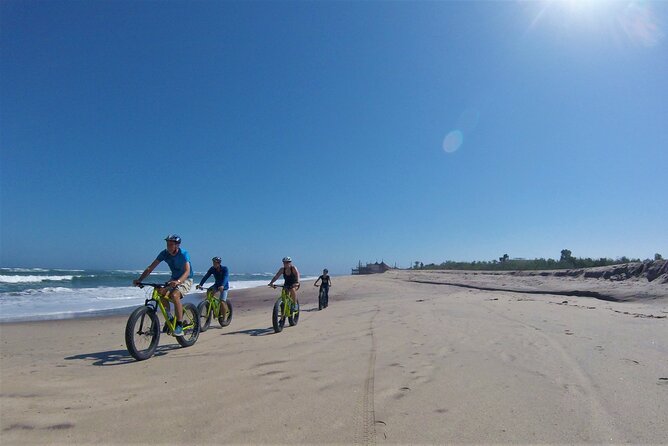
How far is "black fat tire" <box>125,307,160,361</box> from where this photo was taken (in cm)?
543

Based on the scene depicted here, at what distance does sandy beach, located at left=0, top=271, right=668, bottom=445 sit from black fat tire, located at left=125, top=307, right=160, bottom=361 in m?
0.22

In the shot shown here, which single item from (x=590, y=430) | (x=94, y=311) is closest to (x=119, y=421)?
(x=590, y=430)

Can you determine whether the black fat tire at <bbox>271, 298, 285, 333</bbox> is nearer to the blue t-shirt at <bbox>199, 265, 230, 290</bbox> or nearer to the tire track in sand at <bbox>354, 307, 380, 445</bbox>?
the blue t-shirt at <bbox>199, 265, 230, 290</bbox>

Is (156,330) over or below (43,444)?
over

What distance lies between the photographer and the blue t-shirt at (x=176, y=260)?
6.49 m

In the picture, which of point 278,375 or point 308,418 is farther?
point 278,375

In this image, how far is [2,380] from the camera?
441 centimetres

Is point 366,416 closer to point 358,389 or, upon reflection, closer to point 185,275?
point 358,389

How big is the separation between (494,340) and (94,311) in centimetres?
1518

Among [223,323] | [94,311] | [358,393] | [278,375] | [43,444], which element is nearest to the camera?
[43,444]

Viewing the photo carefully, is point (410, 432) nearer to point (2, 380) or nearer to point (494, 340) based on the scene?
point (494, 340)

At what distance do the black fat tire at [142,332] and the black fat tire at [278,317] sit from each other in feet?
8.30

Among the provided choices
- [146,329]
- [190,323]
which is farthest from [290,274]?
[146,329]

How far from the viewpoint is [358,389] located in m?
3.84
